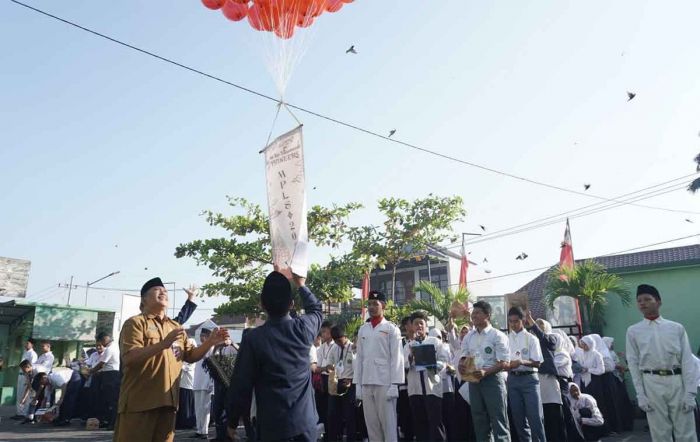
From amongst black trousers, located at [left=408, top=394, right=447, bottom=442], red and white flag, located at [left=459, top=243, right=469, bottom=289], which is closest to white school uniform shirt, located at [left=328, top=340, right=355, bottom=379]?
black trousers, located at [left=408, top=394, right=447, bottom=442]

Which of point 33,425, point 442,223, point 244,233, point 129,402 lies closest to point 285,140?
point 129,402

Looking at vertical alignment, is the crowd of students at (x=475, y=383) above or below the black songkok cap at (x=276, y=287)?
below

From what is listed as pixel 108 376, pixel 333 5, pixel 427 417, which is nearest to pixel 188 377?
pixel 108 376

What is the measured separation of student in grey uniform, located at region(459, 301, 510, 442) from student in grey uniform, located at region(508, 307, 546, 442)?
274 mm

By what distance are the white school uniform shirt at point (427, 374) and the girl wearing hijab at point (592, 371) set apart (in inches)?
123

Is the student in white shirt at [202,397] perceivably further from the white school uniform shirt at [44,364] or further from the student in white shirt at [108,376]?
the white school uniform shirt at [44,364]

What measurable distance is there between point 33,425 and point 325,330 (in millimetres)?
7209

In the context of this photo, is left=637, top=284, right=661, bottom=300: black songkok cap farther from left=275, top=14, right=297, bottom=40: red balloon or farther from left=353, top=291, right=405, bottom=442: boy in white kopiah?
left=275, top=14, right=297, bottom=40: red balloon

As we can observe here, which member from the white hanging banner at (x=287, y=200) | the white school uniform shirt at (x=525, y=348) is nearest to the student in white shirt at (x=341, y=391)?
the white school uniform shirt at (x=525, y=348)

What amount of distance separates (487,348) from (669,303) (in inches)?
→ 390

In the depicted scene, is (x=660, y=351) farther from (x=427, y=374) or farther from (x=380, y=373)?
(x=427, y=374)

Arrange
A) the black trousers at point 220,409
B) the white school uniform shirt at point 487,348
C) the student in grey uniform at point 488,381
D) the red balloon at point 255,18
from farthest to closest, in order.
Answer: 1. the black trousers at point 220,409
2. the red balloon at point 255,18
3. the white school uniform shirt at point 487,348
4. the student in grey uniform at point 488,381

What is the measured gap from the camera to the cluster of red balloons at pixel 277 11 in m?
6.89

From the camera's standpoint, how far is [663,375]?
211 inches
